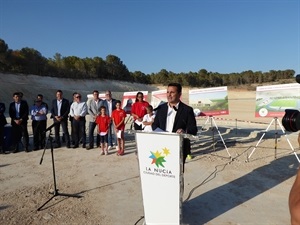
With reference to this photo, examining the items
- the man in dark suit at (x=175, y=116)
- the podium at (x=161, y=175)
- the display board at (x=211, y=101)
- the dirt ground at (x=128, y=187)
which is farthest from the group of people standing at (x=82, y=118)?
the podium at (x=161, y=175)

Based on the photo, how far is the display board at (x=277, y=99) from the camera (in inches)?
281

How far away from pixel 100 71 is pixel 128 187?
2277 inches

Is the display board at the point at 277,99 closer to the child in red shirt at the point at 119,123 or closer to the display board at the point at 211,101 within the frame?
the display board at the point at 211,101

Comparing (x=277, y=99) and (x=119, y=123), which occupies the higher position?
(x=277, y=99)

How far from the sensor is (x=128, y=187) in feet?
17.8

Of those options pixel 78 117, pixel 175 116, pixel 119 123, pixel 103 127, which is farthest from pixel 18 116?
pixel 175 116

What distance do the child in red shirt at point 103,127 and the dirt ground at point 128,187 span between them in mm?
359

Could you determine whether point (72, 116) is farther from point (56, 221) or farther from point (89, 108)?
point (56, 221)

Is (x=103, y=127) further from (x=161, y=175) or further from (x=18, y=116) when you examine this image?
(x=161, y=175)

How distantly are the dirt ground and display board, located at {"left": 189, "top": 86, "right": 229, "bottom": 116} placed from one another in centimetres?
117

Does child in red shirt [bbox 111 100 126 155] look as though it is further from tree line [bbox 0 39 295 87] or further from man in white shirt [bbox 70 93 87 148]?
tree line [bbox 0 39 295 87]

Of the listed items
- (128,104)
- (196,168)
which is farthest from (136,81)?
(196,168)

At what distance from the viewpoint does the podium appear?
342 cm

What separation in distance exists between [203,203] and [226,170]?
79.8 inches
